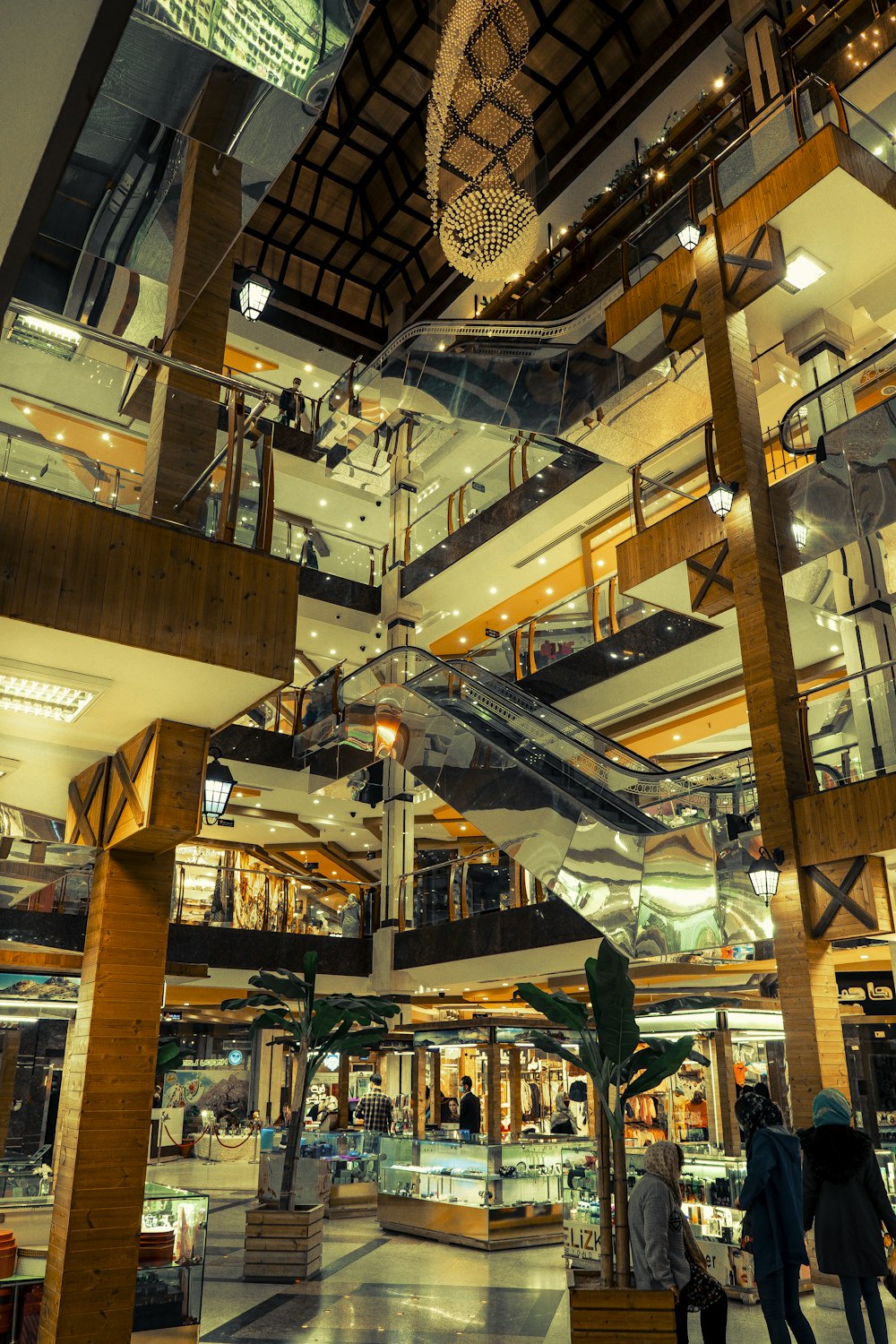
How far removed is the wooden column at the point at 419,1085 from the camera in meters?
13.8

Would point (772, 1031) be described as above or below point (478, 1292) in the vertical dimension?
above

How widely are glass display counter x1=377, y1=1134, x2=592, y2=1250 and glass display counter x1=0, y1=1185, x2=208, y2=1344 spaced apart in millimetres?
5000

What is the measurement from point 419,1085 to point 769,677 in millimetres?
8549

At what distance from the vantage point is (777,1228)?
203 inches

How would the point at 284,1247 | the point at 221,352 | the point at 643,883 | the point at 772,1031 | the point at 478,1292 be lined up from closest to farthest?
1. the point at 221,352
2. the point at 478,1292
3. the point at 284,1247
4. the point at 643,883
5. the point at 772,1031

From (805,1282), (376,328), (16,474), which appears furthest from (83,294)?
(376,328)

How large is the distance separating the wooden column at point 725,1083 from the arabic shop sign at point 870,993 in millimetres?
4488

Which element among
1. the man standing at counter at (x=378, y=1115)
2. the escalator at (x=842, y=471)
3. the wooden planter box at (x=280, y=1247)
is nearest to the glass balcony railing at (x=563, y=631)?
the escalator at (x=842, y=471)

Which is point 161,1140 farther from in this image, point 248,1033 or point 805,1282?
point 805,1282

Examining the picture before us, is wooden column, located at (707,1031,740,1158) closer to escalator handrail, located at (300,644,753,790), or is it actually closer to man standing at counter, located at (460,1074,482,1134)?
escalator handrail, located at (300,644,753,790)

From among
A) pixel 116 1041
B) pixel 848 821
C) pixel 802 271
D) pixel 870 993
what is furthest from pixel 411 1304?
pixel 802 271

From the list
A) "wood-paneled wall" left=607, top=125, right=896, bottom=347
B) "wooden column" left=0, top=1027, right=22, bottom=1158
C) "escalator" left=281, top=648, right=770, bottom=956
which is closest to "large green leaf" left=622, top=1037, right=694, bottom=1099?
"escalator" left=281, top=648, right=770, bottom=956

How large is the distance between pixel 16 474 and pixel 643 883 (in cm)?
753

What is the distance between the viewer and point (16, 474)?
534 centimetres
